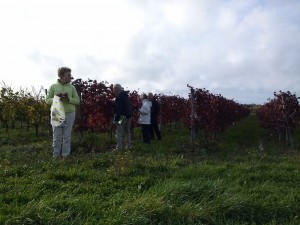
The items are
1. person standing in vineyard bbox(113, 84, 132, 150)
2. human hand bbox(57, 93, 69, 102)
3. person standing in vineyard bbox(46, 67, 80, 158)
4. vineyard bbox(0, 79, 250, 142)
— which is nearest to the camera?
human hand bbox(57, 93, 69, 102)

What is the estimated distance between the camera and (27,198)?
5.03 metres

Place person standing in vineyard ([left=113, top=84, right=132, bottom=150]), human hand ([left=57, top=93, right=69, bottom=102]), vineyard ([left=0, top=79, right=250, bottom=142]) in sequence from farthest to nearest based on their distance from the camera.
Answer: vineyard ([left=0, top=79, right=250, bottom=142]) < person standing in vineyard ([left=113, top=84, right=132, bottom=150]) < human hand ([left=57, top=93, right=69, bottom=102])

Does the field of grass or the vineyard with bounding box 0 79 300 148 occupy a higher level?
the vineyard with bounding box 0 79 300 148

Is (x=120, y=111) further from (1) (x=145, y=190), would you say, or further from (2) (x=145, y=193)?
(2) (x=145, y=193)

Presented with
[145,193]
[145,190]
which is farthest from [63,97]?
[145,193]

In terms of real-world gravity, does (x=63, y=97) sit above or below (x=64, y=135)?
above

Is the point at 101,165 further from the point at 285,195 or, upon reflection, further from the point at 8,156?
the point at 285,195

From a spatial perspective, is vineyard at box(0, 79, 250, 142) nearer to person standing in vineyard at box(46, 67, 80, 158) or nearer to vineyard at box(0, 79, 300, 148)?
vineyard at box(0, 79, 300, 148)

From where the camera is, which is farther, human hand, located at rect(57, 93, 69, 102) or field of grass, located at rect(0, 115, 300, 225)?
human hand, located at rect(57, 93, 69, 102)

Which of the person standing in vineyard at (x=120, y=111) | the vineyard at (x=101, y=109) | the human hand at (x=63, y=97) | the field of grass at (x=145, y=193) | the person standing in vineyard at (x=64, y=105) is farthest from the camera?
the vineyard at (x=101, y=109)

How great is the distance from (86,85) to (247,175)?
716cm

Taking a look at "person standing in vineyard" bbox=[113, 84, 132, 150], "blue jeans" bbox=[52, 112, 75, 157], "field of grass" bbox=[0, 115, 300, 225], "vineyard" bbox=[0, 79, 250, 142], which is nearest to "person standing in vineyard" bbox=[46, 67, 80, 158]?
"blue jeans" bbox=[52, 112, 75, 157]

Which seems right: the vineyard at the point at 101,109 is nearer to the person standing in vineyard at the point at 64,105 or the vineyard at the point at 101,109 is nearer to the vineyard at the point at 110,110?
the vineyard at the point at 110,110

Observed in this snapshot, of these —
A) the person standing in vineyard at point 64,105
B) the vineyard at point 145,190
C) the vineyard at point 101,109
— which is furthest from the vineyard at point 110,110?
the person standing in vineyard at point 64,105
